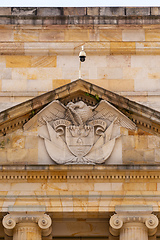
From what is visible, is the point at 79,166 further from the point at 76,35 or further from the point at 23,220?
the point at 76,35

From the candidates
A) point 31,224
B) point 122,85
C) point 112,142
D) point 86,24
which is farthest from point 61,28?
point 31,224

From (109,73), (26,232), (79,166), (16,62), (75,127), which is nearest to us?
(26,232)

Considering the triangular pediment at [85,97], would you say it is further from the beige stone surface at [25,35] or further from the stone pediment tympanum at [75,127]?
the beige stone surface at [25,35]

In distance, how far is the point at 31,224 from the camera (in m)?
35.6

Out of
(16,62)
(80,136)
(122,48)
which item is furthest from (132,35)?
(80,136)

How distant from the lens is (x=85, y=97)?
121ft

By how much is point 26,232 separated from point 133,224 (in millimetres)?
3984

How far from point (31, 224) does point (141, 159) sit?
4.83 meters

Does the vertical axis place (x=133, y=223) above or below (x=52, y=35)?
below

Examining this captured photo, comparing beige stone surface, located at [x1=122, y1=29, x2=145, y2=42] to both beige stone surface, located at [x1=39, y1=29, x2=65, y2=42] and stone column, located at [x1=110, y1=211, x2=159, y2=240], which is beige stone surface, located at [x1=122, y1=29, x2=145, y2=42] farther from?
stone column, located at [x1=110, y1=211, x2=159, y2=240]

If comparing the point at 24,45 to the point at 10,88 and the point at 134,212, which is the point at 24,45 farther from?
the point at 134,212

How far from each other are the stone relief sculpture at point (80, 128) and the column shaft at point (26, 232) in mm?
2772

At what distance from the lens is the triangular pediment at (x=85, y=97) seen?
36375 millimetres

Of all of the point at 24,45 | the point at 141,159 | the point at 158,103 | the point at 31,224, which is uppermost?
the point at 24,45
